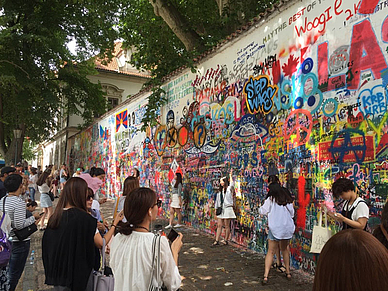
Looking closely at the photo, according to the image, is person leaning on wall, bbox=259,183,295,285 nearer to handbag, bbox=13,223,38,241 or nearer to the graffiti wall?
the graffiti wall

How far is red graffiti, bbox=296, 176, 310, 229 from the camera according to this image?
220 inches

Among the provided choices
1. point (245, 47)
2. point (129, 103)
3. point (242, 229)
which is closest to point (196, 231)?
point (242, 229)

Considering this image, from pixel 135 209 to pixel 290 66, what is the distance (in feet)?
16.0

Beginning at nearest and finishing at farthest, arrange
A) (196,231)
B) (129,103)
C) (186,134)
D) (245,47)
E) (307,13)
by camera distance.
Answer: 1. (307,13)
2. (245,47)
3. (196,231)
4. (186,134)
5. (129,103)

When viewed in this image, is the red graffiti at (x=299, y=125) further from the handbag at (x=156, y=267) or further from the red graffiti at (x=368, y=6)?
the handbag at (x=156, y=267)

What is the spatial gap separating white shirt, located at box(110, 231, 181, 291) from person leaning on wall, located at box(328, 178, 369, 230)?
2306 millimetres

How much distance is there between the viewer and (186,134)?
1008 cm

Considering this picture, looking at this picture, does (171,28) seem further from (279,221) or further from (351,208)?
(351,208)

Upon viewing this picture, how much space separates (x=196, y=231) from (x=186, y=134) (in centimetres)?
303

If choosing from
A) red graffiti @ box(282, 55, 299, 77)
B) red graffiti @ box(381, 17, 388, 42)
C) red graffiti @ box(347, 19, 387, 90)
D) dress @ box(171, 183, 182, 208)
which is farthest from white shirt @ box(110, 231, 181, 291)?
dress @ box(171, 183, 182, 208)

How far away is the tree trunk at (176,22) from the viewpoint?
1084 centimetres

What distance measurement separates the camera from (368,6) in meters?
4.72

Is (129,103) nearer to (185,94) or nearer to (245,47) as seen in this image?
(185,94)

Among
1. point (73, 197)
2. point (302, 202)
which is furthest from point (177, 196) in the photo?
point (73, 197)
